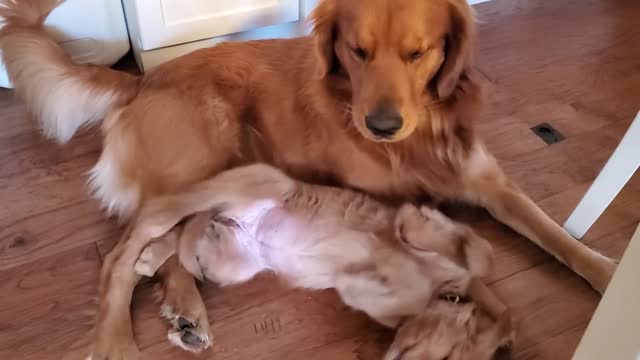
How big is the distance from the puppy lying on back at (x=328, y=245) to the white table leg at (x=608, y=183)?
13.5 inches

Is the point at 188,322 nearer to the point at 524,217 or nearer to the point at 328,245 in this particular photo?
the point at 328,245

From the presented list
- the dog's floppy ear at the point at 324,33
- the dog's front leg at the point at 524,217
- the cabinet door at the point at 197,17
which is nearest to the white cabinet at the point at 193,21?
the cabinet door at the point at 197,17

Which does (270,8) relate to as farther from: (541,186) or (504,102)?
(541,186)

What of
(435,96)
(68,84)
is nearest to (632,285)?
(435,96)

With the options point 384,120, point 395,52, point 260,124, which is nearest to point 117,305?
point 260,124

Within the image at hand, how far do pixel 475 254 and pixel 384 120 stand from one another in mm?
328

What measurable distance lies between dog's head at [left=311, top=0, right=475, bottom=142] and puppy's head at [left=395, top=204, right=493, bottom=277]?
0.60 ft

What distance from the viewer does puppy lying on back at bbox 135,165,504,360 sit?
144cm

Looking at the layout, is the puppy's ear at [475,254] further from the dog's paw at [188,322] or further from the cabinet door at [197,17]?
the cabinet door at [197,17]

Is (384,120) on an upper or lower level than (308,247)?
upper

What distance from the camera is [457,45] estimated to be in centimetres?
150

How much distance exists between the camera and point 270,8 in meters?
2.11

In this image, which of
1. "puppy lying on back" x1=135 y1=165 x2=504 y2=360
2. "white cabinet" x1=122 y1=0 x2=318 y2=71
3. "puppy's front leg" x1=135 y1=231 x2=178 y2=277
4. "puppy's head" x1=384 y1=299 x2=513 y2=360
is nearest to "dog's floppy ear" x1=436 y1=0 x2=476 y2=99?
"puppy lying on back" x1=135 y1=165 x2=504 y2=360

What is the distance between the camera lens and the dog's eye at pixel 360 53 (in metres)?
1.46
